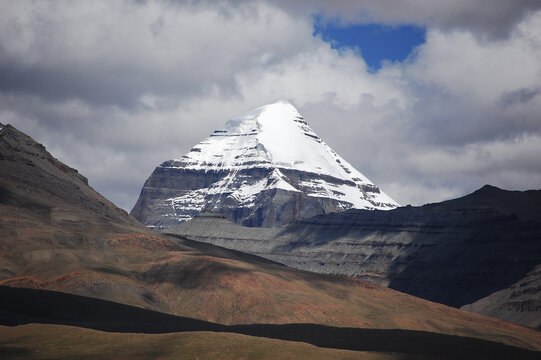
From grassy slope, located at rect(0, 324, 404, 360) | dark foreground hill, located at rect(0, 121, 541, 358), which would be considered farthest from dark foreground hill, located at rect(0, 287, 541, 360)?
grassy slope, located at rect(0, 324, 404, 360)

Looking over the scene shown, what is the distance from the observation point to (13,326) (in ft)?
366

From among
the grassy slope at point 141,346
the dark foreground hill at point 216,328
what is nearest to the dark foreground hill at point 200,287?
the dark foreground hill at point 216,328

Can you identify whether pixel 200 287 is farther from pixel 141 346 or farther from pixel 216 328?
pixel 141 346

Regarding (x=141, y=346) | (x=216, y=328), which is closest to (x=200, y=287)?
(x=216, y=328)

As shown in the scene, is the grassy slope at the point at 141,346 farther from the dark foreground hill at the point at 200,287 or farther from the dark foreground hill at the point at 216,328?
the dark foreground hill at the point at 200,287

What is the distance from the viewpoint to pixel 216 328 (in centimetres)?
14462

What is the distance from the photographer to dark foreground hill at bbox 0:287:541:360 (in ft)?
383

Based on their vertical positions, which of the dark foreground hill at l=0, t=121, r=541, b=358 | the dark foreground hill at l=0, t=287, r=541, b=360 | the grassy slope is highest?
the dark foreground hill at l=0, t=121, r=541, b=358

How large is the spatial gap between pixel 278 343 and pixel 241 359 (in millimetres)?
9977

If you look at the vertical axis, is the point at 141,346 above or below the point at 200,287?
below

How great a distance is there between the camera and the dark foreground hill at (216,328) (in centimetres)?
11688

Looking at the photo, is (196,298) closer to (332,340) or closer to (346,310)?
(346,310)

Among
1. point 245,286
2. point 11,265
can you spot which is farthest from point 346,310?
point 11,265

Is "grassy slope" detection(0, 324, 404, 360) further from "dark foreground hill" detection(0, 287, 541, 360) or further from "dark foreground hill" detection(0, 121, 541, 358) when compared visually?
"dark foreground hill" detection(0, 121, 541, 358)
